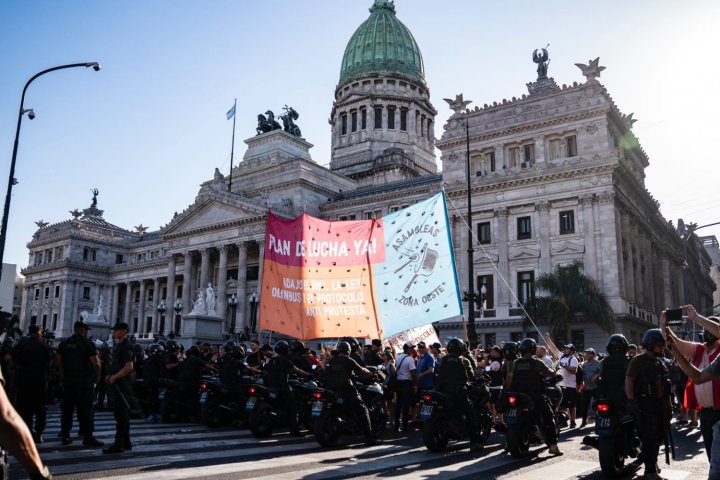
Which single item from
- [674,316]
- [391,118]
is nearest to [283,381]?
[674,316]

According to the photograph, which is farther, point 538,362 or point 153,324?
point 153,324

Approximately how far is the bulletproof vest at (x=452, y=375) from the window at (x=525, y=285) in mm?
28840

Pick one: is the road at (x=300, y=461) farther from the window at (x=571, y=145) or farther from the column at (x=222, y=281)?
the column at (x=222, y=281)

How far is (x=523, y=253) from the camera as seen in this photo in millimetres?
38938

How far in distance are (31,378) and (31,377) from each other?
16 millimetres

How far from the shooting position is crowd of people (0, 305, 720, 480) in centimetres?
650

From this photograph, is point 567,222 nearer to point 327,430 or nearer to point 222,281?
point 222,281

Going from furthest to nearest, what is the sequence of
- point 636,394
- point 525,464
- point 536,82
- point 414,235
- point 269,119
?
1. point 269,119
2. point 536,82
3. point 414,235
4. point 525,464
5. point 636,394

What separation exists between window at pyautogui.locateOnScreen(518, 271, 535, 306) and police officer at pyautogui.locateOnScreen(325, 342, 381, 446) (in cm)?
2908

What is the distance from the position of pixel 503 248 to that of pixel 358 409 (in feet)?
99.5

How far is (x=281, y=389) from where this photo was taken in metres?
12.1

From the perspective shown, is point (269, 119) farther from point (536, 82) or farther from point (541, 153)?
point (541, 153)

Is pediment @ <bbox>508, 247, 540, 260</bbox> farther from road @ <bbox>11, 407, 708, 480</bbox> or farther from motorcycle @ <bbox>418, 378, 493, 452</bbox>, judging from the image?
motorcycle @ <bbox>418, 378, 493, 452</bbox>

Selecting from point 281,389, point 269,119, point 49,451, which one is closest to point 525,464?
point 281,389
